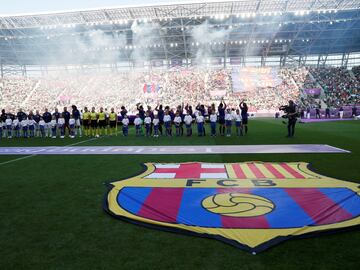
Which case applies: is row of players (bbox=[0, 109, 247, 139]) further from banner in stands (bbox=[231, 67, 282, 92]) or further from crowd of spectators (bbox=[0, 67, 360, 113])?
banner in stands (bbox=[231, 67, 282, 92])

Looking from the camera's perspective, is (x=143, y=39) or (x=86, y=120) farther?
(x=143, y=39)

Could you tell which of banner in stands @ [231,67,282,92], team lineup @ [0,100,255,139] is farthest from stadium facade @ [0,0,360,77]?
team lineup @ [0,100,255,139]

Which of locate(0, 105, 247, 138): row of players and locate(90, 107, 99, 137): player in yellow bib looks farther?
locate(90, 107, 99, 137): player in yellow bib

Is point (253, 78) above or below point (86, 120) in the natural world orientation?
above

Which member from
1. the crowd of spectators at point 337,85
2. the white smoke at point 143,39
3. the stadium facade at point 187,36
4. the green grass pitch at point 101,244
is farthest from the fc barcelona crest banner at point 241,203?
the white smoke at point 143,39

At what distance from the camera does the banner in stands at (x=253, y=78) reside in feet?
144

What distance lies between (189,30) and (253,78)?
11610 millimetres

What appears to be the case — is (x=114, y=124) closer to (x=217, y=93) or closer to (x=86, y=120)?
(x=86, y=120)

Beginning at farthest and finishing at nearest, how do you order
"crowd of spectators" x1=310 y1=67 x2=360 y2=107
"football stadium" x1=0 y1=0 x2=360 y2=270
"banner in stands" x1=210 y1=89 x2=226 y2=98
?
"banner in stands" x1=210 y1=89 x2=226 y2=98 < "crowd of spectators" x1=310 y1=67 x2=360 y2=107 < "football stadium" x1=0 y1=0 x2=360 y2=270

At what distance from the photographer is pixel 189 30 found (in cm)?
4216

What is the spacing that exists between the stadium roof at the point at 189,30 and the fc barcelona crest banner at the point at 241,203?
113ft

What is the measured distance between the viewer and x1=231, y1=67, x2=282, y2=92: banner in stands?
1731 inches

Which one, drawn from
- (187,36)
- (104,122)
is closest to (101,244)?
(104,122)

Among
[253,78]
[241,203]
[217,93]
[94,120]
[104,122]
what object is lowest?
[241,203]
